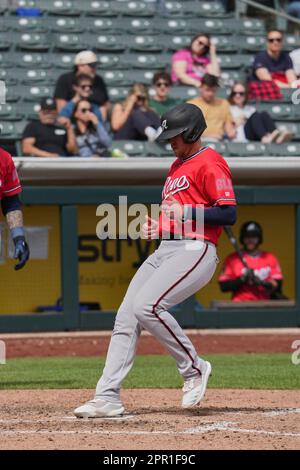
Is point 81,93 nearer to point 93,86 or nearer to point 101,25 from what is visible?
point 93,86

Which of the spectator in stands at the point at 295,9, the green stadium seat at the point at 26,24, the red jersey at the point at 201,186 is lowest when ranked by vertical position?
the red jersey at the point at 201,186

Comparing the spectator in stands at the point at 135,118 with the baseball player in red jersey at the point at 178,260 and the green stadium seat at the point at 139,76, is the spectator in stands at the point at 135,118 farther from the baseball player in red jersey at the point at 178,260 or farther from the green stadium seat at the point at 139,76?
the baseball player in red jersey at the point at 178,260

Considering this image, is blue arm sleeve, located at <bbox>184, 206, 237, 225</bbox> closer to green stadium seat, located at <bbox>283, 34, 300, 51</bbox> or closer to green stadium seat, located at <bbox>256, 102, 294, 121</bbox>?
green stadium seat, located at <bbox>256, 102, 294, 121</bbox>

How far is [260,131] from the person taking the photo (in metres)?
12.8

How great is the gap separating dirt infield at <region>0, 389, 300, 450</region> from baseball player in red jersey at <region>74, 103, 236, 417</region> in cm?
23

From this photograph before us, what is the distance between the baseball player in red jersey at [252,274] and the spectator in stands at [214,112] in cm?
119

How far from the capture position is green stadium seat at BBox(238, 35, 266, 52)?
587 inches

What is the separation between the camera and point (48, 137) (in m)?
12.0

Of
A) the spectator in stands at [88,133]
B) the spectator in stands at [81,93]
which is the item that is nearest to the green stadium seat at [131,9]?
the spectator in stands at [81,93]

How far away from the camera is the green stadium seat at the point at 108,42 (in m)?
14.5

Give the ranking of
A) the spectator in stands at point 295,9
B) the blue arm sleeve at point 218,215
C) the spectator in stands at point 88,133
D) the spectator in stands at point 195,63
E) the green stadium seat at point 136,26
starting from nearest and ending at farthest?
the blue arm sleeve at point 218,215 < the spectator in stands at point 88,133 < the spectator in stands at point 195,63 < the green stadium seat at point 136,26 < the spectator in stands at point 295,9

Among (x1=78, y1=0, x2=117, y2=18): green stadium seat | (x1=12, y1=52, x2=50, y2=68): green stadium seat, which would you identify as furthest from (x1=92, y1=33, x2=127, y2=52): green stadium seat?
(x1=12, y1=52, x2=50, y2=68): green stadium seat
